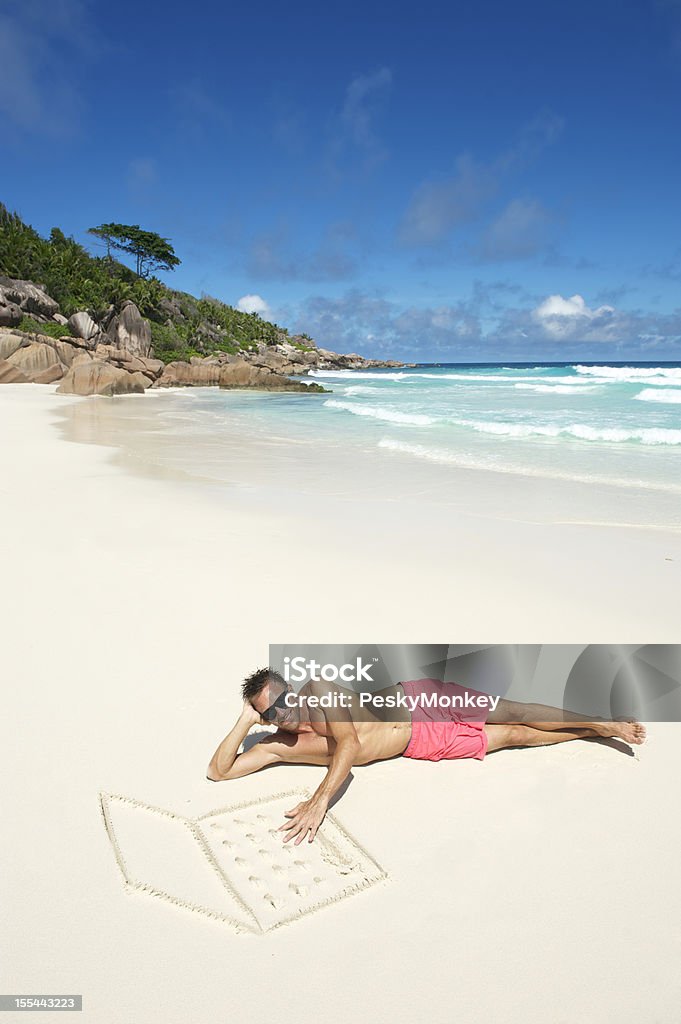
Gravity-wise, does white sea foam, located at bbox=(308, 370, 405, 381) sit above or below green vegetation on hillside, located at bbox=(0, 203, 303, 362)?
below

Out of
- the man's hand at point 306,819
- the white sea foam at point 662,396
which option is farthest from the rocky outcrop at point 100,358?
the man's hand at point 306,819

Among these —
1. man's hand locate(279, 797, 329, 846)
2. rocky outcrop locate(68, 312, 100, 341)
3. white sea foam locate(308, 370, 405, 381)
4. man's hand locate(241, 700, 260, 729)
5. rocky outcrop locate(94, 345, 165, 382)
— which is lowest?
man's hand locate(279, 797, 329, 846)

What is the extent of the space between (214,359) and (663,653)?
50112 mm

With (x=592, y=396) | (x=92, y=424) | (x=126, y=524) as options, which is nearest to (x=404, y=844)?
(x=126, y=524)

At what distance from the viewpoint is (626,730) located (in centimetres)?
304

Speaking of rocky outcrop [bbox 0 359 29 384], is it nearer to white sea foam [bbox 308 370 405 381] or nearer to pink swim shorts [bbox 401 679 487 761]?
pink swim shorts [bbox 401 679 487 761]

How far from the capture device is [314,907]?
84.4 inches

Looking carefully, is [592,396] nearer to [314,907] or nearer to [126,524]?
[126,524]

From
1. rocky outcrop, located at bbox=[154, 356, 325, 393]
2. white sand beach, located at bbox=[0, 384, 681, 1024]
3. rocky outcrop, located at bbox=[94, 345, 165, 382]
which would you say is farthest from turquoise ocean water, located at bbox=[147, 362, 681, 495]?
rocky outcrop, located at bbox=[154, 356, 325, 393]

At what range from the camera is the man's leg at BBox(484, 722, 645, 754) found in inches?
120

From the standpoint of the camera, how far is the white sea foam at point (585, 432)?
14.7m

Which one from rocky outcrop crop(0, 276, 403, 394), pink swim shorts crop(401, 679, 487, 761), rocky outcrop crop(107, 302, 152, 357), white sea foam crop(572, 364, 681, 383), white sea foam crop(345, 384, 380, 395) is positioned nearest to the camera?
pink swim shorts crop(401, 679, 487, 761)

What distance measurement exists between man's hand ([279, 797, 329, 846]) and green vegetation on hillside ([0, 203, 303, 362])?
42190 mm

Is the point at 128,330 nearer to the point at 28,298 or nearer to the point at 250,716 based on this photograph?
the point at 28,298
